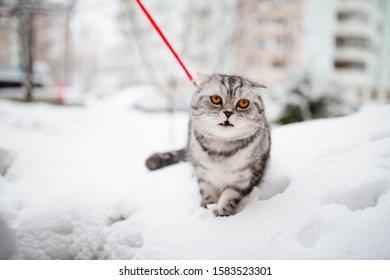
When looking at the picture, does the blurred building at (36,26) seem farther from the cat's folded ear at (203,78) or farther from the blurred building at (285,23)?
the cat's folded ear at (203,78)

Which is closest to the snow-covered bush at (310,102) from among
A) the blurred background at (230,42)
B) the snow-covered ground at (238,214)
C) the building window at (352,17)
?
the blurred background at (230,42)

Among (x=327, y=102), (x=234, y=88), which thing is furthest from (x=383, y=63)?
(x=234, y=88)

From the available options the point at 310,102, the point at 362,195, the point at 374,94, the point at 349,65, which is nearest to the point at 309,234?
the point at 362,195

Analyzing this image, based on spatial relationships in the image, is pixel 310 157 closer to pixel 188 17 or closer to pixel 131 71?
pixel 188 17

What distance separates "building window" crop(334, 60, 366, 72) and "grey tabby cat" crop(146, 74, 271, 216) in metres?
7.74

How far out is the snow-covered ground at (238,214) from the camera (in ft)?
4.16

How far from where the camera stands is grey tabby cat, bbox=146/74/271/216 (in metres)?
1.51

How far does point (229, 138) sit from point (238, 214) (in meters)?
0.41

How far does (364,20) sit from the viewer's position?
256 inches

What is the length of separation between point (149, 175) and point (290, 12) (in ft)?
26.2

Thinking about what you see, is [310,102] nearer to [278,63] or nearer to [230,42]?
[230,42]

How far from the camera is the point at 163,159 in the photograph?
2379 mm

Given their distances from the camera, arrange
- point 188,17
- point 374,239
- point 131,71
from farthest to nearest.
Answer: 1. point 131,71
2. point 188,17
3. point 374,239
